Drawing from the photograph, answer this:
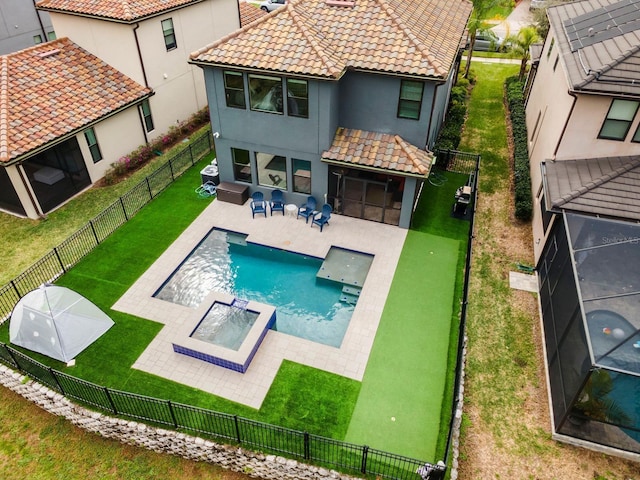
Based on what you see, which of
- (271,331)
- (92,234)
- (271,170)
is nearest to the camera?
(271,331)

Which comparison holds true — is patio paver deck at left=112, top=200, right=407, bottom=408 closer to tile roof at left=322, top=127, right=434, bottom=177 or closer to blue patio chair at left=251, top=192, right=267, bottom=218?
blue patio chair at left=251, top=192, right=267, bottom=218

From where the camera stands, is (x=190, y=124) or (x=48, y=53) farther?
(x=190, y=124)

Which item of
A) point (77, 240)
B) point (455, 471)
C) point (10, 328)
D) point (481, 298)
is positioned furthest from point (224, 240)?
point (455, 471)

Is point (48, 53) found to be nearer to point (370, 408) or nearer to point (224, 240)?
point (224, 240)

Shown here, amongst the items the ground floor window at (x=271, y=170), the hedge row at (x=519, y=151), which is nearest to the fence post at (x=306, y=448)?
the ground floor window at (x=271, y=170)

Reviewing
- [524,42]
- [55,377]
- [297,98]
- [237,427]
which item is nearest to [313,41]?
[297,98]

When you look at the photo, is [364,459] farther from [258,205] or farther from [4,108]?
[4,108]

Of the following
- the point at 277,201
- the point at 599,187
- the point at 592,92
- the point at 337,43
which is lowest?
the point at 277,201
